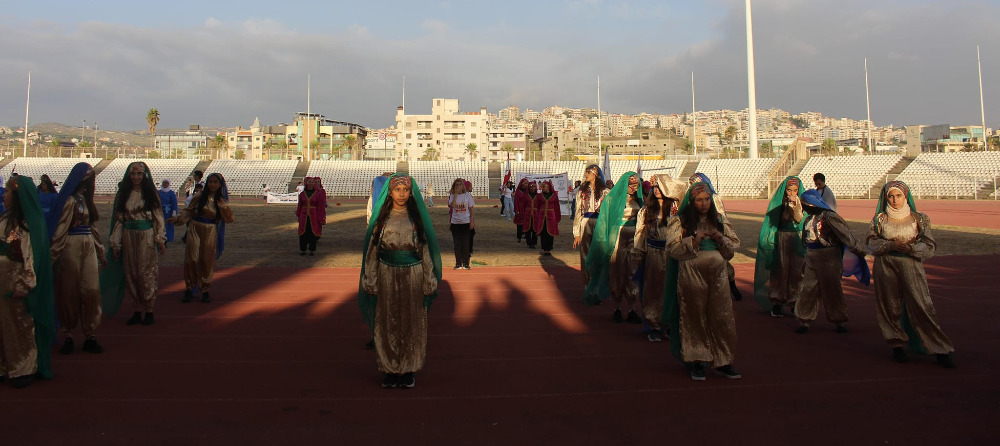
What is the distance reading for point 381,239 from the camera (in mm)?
4828

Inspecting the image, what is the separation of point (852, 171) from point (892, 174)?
260cm

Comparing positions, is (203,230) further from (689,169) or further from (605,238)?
(689,169)

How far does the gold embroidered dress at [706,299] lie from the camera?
4941 millimetres

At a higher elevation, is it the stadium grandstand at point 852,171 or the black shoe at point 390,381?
the stadium grandstand at point 852,171

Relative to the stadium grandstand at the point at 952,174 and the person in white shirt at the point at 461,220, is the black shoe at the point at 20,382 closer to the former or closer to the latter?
the person in white shirt at the point at 461,220

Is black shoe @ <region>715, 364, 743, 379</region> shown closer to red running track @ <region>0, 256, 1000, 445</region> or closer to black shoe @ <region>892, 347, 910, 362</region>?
red running track @ <region>0, 256, 1000, 445</region>

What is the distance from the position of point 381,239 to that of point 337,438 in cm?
151

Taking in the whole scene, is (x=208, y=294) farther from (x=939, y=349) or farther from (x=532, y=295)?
(x=939, y=349)

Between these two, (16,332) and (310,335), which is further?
(310,335)

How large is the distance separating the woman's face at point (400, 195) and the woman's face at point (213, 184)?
4348 mm

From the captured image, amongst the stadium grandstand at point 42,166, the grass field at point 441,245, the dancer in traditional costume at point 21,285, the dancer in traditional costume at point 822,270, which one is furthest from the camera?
the stadium grandstand at point 42,166

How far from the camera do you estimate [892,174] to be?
45.3m

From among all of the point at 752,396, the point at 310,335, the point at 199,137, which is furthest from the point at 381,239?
the point at 199,137

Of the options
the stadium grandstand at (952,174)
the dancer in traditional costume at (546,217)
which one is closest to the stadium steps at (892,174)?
the stadium grandstand at (952,174)
